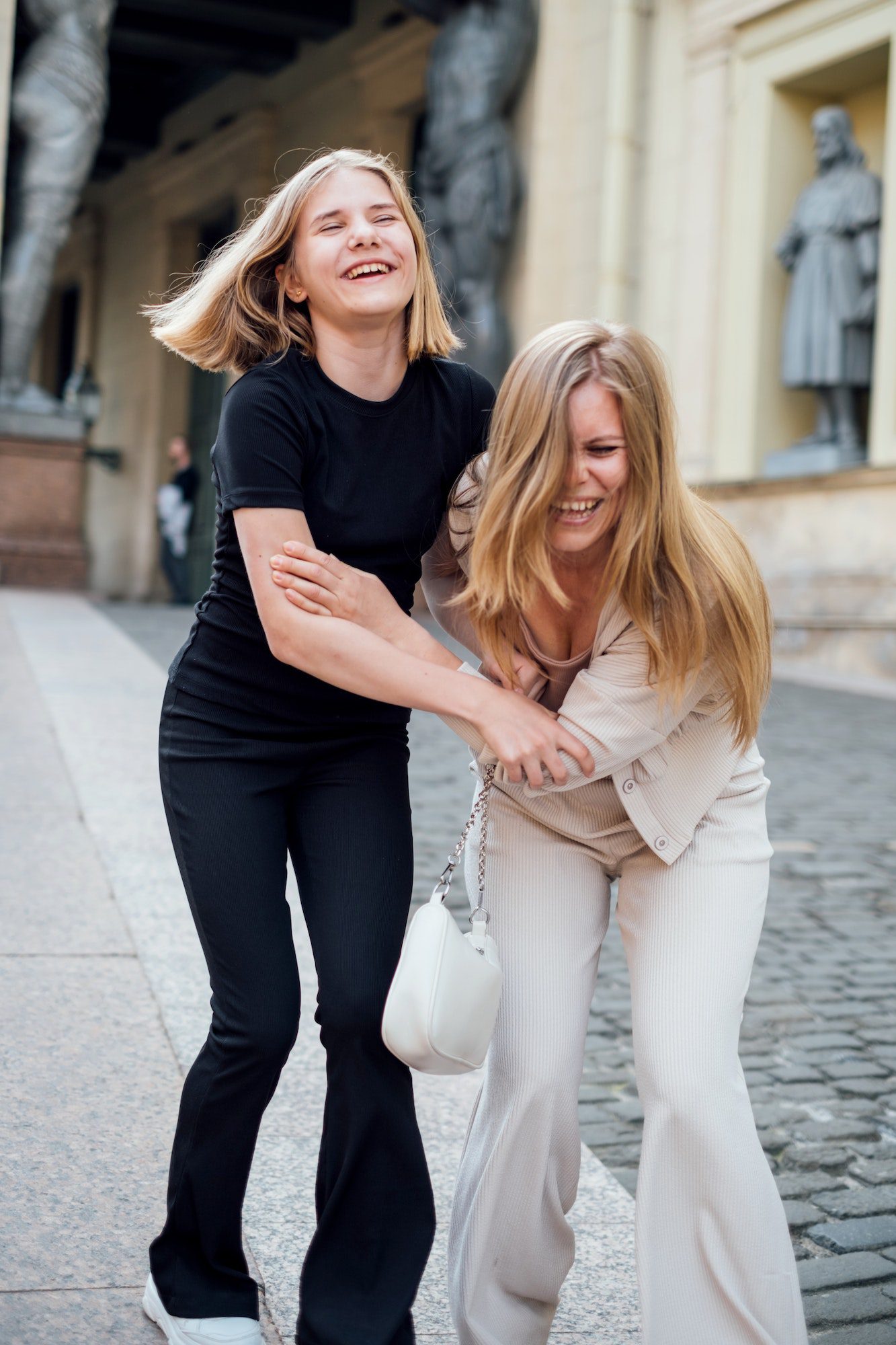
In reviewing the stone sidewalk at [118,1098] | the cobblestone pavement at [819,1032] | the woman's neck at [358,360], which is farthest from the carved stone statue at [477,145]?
the woman's neck at [358,360]

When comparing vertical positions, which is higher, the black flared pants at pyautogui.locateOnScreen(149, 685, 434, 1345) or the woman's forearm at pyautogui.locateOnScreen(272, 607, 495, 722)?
the woman's forearm at pyautogui.locateOnScreen(272, 607, 495, 722)

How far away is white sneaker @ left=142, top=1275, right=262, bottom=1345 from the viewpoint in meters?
2.26

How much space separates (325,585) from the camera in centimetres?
216

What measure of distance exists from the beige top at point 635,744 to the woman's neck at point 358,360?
240 millimetres

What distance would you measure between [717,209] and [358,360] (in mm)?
13437

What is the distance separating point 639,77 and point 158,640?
26.1ft

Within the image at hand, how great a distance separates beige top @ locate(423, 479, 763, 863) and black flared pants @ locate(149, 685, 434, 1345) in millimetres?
227

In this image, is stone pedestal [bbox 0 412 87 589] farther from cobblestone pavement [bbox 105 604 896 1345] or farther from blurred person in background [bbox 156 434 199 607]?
cobblestone pavement [bbox 105 604 896 1345]

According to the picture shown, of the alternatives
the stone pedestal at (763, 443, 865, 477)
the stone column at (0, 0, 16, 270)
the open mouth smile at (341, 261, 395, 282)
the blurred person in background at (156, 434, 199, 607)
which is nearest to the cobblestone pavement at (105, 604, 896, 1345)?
the open mouth smile at (341, 261, 395, 282)

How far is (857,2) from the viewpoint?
528 inches

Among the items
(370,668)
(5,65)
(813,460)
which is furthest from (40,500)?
(370,668)

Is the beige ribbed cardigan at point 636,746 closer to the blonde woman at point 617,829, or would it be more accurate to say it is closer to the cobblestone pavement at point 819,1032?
the blonde woman at point 617,829

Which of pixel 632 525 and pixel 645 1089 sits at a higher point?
pixel 632 525

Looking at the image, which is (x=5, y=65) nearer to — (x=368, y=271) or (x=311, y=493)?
(x=368, y=271)
